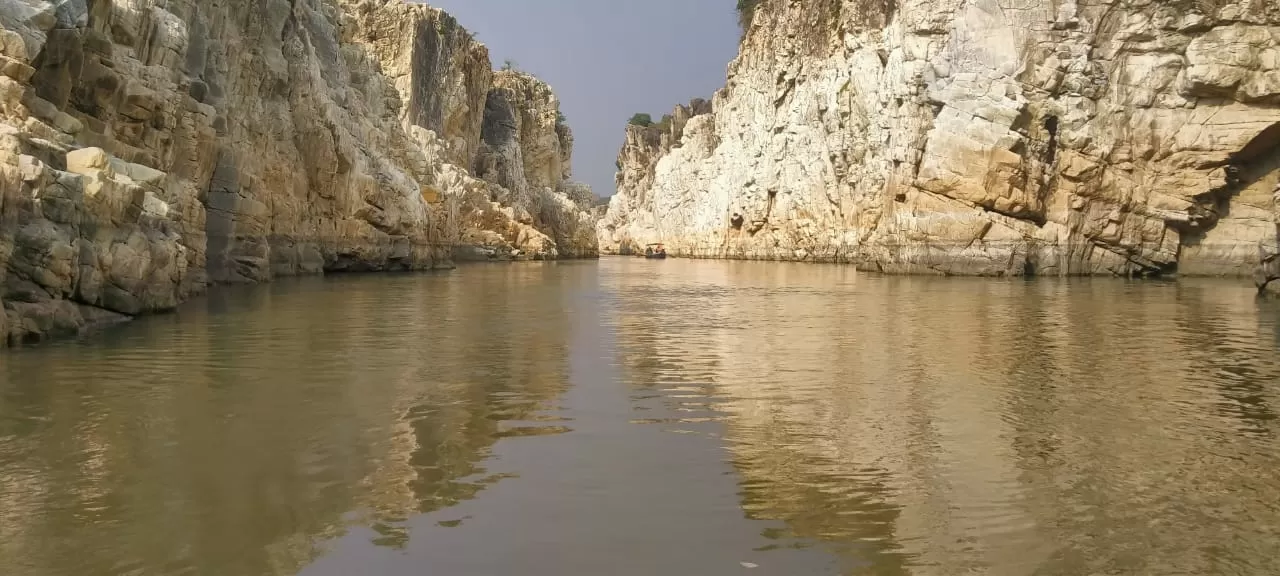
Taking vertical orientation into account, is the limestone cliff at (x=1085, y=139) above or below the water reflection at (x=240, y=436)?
above

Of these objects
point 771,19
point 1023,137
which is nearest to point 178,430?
point 1023,137

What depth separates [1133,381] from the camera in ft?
26.6

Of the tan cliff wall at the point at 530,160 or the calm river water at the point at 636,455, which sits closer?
the calm river water at the point at 636,455

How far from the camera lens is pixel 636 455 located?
5.43 metres

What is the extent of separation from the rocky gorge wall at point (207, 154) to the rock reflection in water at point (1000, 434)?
271 inches

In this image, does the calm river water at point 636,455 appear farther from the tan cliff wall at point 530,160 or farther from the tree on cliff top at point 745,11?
the tree on cliff top at point 745,11

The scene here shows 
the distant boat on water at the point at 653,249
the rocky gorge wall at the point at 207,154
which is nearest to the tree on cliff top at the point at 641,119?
the distant boat on water at the point at 653,249

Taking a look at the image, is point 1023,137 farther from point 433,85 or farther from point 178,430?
point 433,85

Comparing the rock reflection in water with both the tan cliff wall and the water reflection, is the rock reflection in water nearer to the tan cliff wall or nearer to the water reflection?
the water reflection

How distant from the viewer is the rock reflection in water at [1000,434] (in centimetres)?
395

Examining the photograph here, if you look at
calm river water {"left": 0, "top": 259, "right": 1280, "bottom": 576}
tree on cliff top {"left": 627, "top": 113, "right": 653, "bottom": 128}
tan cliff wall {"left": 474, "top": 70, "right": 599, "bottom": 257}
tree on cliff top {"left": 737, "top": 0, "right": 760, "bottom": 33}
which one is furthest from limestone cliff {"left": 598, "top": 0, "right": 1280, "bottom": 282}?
tree on cliff top {"left": 627, "top": 113, "right": 653, "bottom": 128}

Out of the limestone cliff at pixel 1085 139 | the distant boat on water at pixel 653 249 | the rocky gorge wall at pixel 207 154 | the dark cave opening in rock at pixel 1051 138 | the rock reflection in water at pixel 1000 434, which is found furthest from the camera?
the distant boat on water at pixel 653 249

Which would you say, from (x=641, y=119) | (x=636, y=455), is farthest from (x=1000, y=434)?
(x=641, y=119)

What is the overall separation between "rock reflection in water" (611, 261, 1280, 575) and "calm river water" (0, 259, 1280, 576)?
27 millimetres
